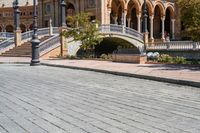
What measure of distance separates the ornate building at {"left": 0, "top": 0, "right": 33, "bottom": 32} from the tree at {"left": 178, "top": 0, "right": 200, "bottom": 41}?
68.2m

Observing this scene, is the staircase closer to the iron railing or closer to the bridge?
the bridge

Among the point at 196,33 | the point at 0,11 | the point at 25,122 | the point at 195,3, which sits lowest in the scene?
the point at 25,122

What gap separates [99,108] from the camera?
856cm

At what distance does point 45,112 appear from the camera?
8164 millimetres

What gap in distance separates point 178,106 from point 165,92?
8.10ft

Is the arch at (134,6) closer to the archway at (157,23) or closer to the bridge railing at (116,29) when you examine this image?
the archway at (157,23)

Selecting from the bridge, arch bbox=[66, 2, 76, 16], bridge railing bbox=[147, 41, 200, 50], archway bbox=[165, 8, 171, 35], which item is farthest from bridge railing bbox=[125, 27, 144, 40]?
archway bbox=[165, 8, 171, 35]

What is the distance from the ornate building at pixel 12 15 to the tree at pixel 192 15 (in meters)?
68.2

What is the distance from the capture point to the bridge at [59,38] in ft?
116

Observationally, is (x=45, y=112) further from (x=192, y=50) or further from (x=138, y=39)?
(x=138, y=39)

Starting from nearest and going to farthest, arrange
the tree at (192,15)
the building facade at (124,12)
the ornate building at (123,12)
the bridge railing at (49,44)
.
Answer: the tree at (192,15) < the bridge railing at (49,44) < the ornate building at (123,12) < the building facade at (124,12)

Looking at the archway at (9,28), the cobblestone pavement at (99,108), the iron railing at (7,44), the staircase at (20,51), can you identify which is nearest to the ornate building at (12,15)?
the archway at (9,28)

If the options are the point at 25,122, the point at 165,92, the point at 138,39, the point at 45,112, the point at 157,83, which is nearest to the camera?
the point at 25,122

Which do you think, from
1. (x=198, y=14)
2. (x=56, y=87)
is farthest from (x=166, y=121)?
(x=198, y=14)
